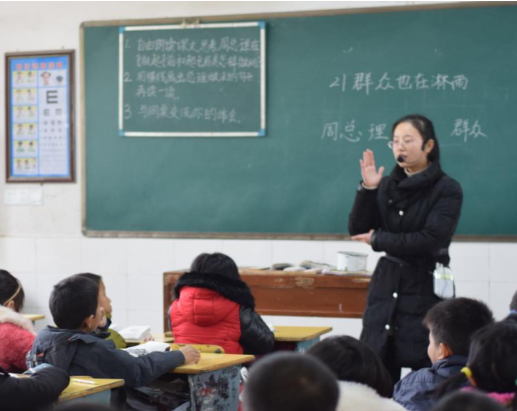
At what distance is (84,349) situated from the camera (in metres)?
3.04

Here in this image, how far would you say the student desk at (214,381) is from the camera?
3201 mm

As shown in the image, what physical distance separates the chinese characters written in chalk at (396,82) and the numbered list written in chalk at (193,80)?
1.84ft

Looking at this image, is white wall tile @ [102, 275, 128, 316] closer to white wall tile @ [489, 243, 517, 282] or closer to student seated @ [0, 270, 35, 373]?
white wall tile @ [489, 243, 517, 282]

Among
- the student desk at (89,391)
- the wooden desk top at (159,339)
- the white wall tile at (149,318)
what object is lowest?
the white wall tile at (149,318)

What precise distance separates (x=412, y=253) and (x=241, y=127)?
8.19ft

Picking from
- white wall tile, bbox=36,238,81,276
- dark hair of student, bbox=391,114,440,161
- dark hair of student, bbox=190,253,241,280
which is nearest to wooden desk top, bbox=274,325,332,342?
dark hair of student, bbox=190,253,241,280

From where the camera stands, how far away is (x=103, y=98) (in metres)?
6.03

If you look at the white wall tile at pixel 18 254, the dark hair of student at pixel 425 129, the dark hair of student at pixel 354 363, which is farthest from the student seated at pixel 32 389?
the white wall tile at pixel 18 254

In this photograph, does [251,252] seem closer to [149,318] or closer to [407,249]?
[149,318]

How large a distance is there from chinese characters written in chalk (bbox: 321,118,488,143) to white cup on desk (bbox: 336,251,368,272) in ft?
2.93

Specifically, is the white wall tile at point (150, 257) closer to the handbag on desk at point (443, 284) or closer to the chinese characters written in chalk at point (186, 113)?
the chinese characters written in chalk at point (186, 113)

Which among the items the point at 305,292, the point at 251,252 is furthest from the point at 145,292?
the point at 305,292

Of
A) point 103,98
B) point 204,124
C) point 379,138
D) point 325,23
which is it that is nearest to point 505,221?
point 379,138

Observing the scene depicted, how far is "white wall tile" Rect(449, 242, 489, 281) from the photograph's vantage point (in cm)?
534
